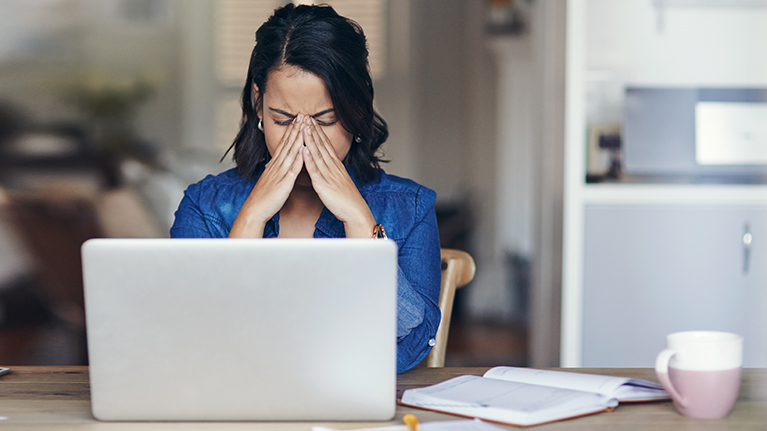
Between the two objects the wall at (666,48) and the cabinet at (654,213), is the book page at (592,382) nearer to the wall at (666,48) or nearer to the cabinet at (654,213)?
the cabinet at (654,213)

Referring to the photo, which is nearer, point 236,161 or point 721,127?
point 236,161

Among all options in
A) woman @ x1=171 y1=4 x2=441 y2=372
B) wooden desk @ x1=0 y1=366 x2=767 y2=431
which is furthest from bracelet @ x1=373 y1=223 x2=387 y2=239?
wooden desk @ x1=0 y1=366 x2=767 y2=431

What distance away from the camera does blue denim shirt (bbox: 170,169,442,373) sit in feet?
4.59

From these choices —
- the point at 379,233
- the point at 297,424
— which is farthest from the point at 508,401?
the point at 379,233

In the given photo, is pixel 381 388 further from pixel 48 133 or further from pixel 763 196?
pixel 48 133

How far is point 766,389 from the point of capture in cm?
97

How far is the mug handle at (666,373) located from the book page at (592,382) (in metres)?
0.07

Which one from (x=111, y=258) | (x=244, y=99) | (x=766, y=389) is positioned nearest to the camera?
(x=111, y=258)

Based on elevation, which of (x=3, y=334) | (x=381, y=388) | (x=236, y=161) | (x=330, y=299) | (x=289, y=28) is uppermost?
(x=289, y=28)

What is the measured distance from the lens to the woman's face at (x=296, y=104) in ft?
4.46

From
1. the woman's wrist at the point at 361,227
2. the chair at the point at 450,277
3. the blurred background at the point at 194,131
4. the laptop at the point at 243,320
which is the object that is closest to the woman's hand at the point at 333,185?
the woman's wrist at the point at 361,227

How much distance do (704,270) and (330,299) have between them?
2.00 m

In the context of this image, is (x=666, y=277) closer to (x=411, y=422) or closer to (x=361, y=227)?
(x=361, y=227)

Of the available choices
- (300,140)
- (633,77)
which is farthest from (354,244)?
(633,77)
